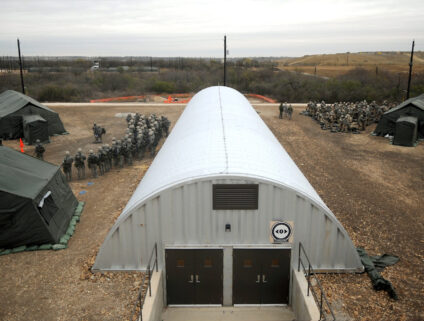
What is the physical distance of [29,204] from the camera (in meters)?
10.2

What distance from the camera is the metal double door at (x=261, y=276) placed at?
26.8 ft

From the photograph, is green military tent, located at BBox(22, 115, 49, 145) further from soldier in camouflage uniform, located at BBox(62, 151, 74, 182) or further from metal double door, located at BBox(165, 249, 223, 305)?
metal double door, located at BBox(165, 249, 223, 305)

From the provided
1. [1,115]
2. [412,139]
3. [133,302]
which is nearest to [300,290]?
[133,302]

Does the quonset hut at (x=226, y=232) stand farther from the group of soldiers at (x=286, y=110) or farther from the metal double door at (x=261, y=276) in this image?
the group of soldiers at (x=286, y=110)

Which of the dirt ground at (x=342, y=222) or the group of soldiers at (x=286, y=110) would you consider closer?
the dirt ground at (x=342, y=222)

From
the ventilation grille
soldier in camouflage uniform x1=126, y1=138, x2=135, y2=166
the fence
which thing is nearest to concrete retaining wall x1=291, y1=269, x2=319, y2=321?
the fence

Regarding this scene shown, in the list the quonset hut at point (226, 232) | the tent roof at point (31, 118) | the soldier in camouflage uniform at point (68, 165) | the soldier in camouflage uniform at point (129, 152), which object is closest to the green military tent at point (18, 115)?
the tent roof at point (31, 118)

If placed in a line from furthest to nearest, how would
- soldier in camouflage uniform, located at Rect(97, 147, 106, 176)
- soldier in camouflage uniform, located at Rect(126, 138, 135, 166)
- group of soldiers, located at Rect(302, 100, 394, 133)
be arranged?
group of soldiers, located at Rect(302, 100, 394, 133) → soldier in camouflage uniform, located at Rect(126, 138, 135, 166) → soldier in camouflage uniform, located at Rect(97, 147, 106, 176)

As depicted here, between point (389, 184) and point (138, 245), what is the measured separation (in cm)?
1217

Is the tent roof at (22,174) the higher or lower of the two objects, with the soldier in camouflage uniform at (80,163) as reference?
higher

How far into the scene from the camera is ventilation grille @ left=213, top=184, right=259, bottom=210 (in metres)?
7.59

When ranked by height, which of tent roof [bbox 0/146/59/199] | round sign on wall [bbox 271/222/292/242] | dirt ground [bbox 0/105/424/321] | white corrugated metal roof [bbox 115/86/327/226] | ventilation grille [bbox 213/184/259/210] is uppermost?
white corrugated metal roof [bbox 115/86/327/226]

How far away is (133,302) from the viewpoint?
763 centimetres

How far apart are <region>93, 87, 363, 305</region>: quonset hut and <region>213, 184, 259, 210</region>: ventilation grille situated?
0.02 meters
